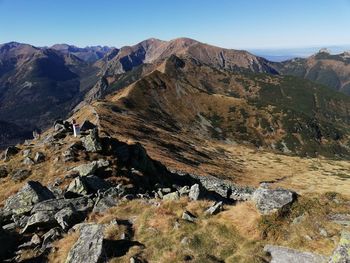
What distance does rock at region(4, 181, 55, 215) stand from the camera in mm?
30141

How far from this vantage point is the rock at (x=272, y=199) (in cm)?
2239

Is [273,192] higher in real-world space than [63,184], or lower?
higher

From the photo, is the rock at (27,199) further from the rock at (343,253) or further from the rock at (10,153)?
the rock at (343,253)

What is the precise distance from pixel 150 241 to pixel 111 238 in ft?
8.56

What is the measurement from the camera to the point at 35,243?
80.3 feet

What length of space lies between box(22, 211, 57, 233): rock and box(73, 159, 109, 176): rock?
1179 cm

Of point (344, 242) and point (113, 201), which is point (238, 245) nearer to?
point (344, 242)

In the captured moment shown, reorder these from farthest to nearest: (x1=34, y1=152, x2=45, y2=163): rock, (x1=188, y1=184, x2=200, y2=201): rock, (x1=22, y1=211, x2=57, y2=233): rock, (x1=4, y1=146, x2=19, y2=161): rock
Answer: (x1=4, y1=146, x2=19, y2=161): rock, (x1=34, y1=152, x2=45, y2=163): rock, (x1=188, y1=184, x2=200, y2=201): rock, (x1=22, y1=211, x2=57, y2=233): rock

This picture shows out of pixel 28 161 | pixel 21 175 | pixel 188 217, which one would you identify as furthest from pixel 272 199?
pixel 28 161

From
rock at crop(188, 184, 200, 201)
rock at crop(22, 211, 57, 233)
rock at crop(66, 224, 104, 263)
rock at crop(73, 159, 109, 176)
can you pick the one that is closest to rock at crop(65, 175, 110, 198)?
rock at crop(73, 159, 109, 176)

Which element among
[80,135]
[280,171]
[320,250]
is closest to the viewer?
[320,250]

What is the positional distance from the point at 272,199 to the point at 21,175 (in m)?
30.7

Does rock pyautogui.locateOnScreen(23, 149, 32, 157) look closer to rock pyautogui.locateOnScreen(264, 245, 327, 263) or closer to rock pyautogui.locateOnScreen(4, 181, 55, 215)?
rock pyautogui.locateOnScreen(4, 181, 55, 215)

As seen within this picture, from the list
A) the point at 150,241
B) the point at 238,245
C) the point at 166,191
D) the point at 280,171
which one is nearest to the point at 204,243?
the point at 238,245
